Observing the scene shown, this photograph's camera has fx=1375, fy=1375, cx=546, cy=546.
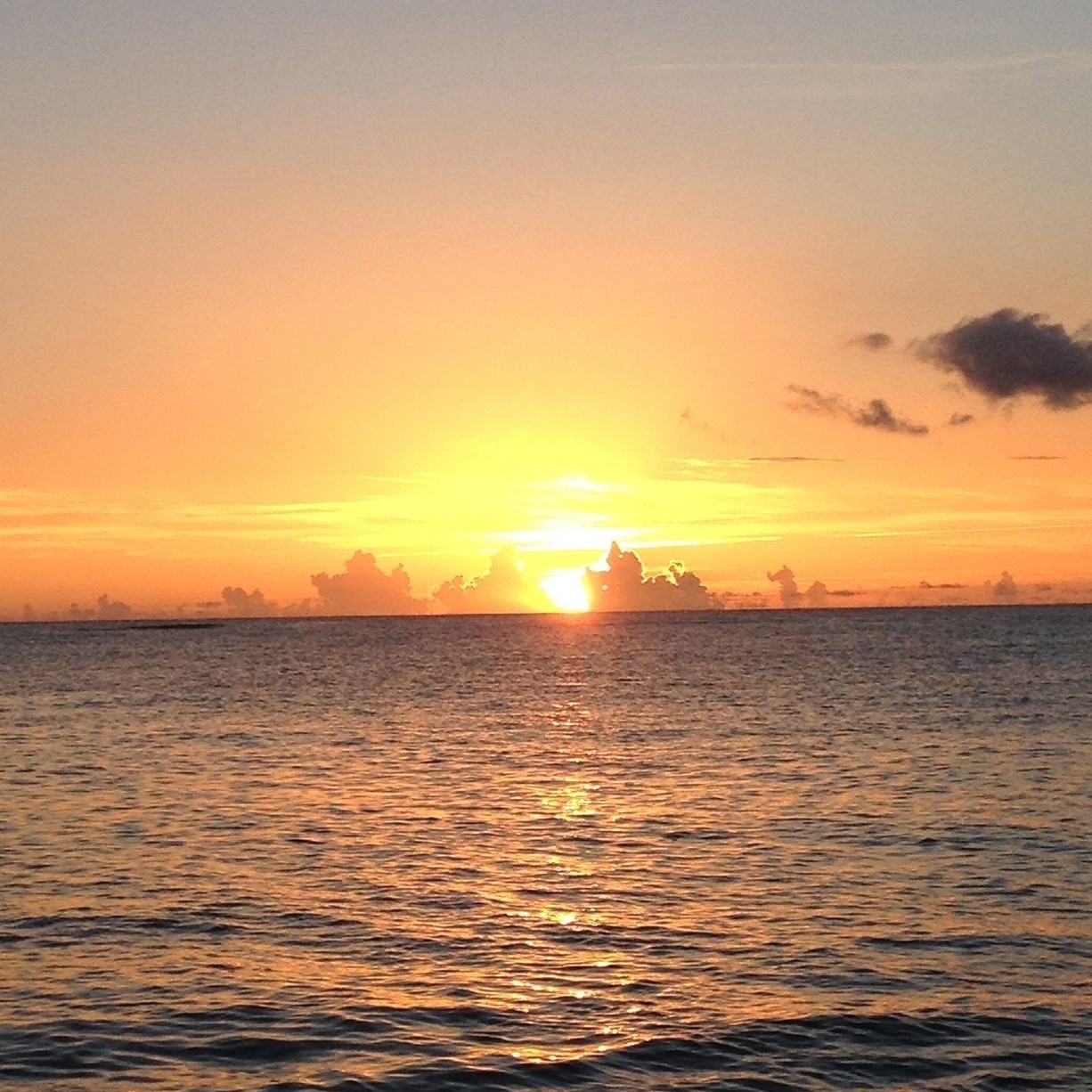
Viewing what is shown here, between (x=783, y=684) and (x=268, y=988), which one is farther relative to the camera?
(x=783, y=684)

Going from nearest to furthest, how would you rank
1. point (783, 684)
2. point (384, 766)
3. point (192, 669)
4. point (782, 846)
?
point (782, 846) → point (384, 766) → point (783, 684) → point (192, 669)

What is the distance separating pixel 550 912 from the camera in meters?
31.2

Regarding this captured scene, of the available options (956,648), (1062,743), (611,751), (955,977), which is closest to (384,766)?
(611,751)

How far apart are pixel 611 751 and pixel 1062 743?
2154 centimetres

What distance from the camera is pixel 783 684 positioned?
4651 inches

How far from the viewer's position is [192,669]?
6309 inches

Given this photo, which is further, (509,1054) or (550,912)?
(550,912)

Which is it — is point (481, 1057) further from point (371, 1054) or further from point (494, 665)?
point (494, 665)

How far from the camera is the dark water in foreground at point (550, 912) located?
2162 centimetres

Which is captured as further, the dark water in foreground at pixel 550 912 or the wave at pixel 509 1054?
the dark water in foreground at pixel 550 912

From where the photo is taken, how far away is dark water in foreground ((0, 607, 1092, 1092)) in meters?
21.6

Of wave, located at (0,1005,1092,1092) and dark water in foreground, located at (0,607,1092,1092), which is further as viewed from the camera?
dark water in foreground, located at (0,607,1092,1092)

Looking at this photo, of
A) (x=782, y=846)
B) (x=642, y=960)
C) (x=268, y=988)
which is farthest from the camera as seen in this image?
(x=782, y=846)

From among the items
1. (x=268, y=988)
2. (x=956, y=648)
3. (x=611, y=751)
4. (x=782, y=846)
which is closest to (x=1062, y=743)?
(x=611, y=751)
